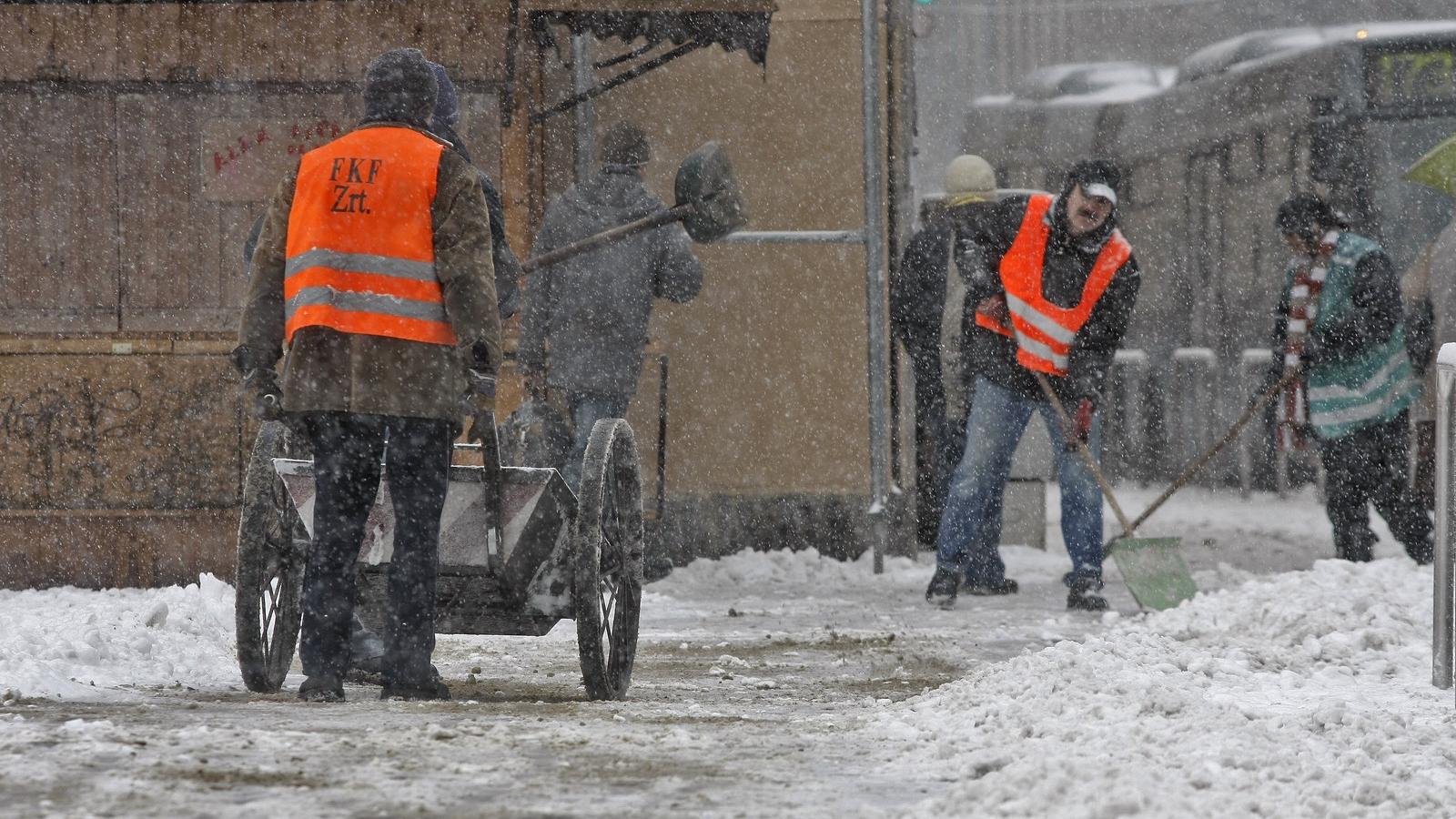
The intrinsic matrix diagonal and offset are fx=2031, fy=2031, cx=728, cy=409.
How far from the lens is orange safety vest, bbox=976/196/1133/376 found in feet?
30.4

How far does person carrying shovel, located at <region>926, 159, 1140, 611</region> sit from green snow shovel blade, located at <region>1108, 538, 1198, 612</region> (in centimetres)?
27

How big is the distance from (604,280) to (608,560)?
3543mm

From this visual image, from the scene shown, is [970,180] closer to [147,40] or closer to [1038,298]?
[1038,298]

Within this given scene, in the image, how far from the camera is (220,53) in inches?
380

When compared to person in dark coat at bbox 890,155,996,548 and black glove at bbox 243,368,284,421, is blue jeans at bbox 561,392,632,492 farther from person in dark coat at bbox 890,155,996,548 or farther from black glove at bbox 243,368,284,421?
black glove at bbox 243,368,284,421

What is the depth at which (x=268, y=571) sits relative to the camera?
5797 millimetres

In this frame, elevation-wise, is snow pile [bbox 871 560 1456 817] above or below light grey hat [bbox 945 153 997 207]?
below

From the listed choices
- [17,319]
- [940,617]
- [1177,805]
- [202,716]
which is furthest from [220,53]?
[1177,805]

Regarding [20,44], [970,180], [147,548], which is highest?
[20,44]

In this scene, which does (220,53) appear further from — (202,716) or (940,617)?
(202,716)

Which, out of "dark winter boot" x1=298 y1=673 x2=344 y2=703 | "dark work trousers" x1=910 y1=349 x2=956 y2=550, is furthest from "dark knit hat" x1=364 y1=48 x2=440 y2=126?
"dark work trousers" x1=910 y1=349 x2=956 y2=550

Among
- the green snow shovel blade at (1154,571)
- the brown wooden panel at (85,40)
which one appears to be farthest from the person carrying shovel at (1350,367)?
the brown wooden panel at (85,40)

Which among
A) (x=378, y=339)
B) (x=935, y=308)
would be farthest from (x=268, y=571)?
(x=935, y=308)

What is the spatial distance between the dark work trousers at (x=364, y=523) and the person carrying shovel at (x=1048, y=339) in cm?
422
